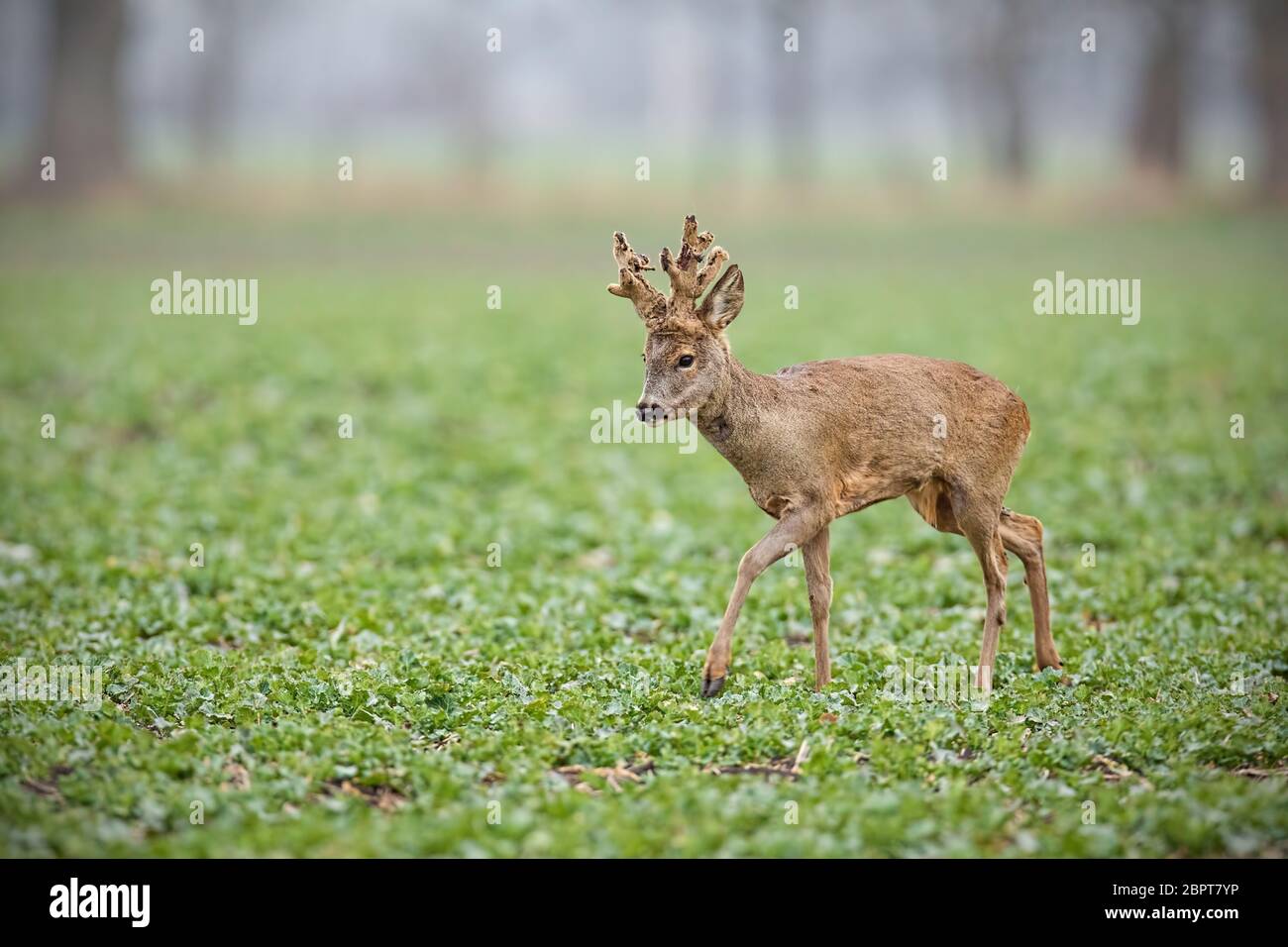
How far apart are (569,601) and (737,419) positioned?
288 centimetres

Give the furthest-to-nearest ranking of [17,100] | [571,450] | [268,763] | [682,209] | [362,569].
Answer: [17,100] < [682,209] < [571,450] < [362,569] < [268,763]

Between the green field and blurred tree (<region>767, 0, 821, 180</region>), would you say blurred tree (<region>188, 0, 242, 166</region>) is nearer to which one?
blurred tree (<region>767, 0, 821, 180</region>)

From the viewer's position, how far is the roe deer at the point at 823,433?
735 centimetres

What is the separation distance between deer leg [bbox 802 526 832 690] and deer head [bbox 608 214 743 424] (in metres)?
1.14

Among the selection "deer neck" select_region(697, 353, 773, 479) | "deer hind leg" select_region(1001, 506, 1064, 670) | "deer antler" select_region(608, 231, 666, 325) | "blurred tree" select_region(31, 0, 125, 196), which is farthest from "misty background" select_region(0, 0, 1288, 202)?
"deer hind leg" select_region(1001, 506, 1064, 670)

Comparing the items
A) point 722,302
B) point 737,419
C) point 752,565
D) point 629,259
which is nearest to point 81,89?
point 629,259

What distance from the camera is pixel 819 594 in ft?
26.0

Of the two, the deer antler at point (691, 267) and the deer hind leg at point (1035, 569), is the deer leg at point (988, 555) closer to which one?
the deer hind leg at point (1035, 569)

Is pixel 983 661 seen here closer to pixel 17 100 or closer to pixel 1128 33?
pixel 1128 33

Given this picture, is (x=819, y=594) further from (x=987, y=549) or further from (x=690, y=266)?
(x=690, y=266)

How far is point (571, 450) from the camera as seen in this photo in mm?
15164

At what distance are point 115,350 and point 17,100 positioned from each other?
2157 inches

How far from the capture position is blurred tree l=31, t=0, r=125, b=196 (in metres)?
33.3
